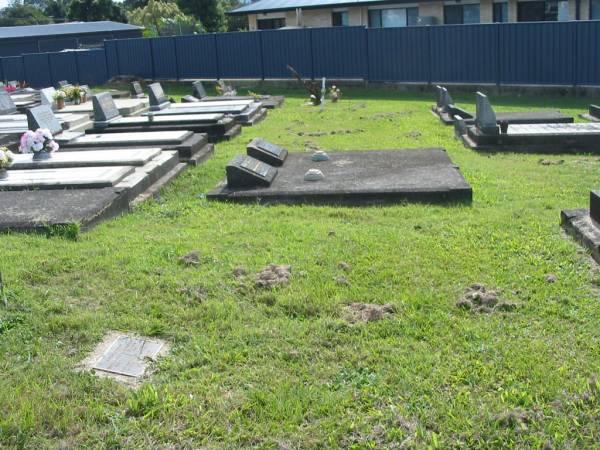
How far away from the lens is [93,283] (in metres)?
5.61

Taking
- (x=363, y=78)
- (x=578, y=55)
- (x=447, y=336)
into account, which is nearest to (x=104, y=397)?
(x=447, y=336)

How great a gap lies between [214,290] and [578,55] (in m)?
16.6

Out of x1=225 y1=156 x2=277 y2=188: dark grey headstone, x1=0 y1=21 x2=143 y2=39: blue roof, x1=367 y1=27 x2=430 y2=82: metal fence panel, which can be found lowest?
x1=225 y1=156 x2=277 y2=188: dark grey headstone

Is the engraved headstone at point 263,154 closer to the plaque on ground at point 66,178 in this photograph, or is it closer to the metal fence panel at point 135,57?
the plaque on ground at point 66,178

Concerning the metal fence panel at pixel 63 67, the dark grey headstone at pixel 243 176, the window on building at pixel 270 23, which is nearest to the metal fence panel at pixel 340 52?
the window on building at pixel 270 23

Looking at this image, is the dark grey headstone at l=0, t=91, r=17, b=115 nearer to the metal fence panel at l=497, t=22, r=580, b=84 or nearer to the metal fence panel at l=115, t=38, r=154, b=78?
the metal fence panel at l=115, t=38, r=154, b=78

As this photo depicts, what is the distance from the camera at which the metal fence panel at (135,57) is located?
87.4 feet

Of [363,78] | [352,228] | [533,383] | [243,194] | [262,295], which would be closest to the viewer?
[533,383]

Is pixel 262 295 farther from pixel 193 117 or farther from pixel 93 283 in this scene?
pixel 193 117

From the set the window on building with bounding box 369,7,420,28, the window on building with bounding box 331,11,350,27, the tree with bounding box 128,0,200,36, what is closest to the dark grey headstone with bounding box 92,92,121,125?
the window on building with bounding box 369,7,420,28

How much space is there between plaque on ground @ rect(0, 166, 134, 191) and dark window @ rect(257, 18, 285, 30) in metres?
25.4

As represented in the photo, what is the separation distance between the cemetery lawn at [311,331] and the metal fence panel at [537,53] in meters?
12.7

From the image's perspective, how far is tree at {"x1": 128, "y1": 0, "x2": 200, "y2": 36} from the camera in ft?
148

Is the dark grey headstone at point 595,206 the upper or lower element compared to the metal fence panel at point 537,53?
lower
